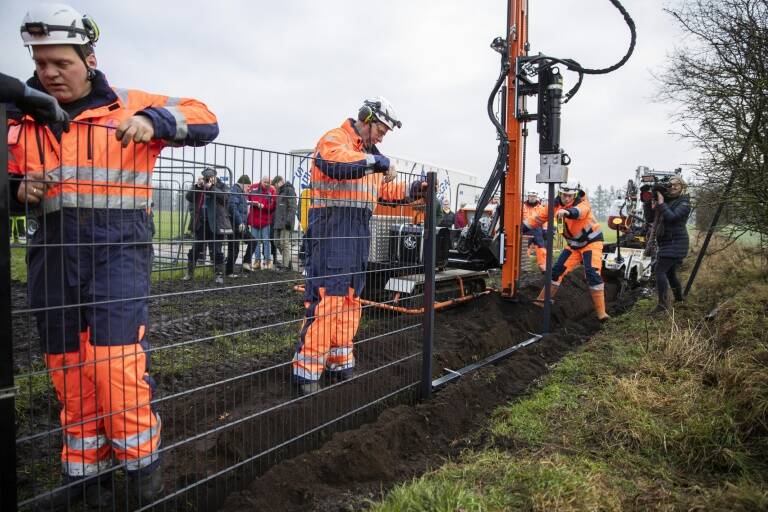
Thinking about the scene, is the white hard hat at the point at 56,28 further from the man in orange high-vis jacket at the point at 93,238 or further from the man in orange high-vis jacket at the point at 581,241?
the man in orange high-vis jacket at the point at 581,241

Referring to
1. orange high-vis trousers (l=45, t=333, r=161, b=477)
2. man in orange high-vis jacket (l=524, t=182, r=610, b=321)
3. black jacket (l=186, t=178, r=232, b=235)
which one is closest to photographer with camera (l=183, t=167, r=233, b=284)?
black jacket (l=186, t=178, r=232, b=235)

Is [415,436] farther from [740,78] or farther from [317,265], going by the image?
[740,78]

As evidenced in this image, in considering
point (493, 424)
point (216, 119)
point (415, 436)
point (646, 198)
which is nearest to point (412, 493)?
point (415, 436)

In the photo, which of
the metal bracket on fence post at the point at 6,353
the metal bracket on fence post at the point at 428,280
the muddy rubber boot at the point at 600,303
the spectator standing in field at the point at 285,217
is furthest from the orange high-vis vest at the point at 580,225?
the metal bracket on fence post at the point at 6,353

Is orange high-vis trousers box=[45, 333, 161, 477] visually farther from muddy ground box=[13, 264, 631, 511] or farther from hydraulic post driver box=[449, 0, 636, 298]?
hydraulic post driver box=[449, 0, 636, 298]

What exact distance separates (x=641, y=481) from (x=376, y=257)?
2107 millimetres

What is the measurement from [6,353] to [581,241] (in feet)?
23.8

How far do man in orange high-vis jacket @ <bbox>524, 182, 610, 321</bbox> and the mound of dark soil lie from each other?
1.33m

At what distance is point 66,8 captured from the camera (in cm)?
205

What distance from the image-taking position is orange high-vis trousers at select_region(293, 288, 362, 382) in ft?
11.2

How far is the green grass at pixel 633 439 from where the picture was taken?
229 centimetres

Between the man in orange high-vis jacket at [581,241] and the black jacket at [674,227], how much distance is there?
0.82 meters

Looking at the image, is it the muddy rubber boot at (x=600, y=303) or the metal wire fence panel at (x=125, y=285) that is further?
the muddy rubber boot at (x=600, y=303)

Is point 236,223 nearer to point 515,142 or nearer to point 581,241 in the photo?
point 515,142
